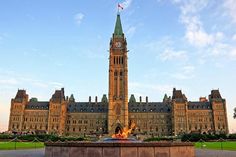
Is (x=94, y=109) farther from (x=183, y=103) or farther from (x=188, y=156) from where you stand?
(x=188, y=156)

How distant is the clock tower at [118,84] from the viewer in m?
121

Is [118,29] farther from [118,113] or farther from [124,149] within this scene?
[124,149]

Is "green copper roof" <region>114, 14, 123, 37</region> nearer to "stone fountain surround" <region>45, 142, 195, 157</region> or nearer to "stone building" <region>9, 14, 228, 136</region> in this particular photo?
"stone building" <region>9, 14, 228, 136</region>

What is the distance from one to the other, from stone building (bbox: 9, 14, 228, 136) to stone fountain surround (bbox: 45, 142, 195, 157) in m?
103

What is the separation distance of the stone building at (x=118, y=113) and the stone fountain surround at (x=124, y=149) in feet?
337

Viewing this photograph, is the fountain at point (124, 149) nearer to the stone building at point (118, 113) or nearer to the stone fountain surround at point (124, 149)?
the stone fountain surround at point (124, 149)

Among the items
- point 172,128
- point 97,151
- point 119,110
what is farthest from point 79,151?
Answer: point 172,128

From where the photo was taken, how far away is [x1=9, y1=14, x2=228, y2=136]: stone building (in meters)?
125

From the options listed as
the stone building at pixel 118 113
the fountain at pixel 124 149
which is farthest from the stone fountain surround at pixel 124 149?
the stone building at pixel 118 113

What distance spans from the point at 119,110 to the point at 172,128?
29.5 meters

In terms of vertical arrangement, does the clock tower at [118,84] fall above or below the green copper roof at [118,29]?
below

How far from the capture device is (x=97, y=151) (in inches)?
680

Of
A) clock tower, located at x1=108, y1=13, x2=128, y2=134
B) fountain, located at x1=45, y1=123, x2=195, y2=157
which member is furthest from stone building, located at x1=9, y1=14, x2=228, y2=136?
fountain, located at x1=45, y1=123, x2=195, y2=157

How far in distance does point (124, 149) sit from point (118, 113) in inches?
4174
